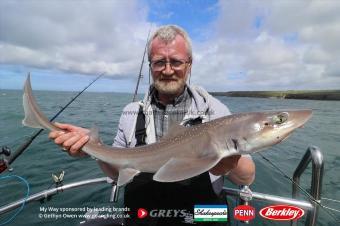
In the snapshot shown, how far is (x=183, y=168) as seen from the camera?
2756 mm


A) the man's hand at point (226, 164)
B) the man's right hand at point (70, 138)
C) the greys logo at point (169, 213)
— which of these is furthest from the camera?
the greys logo at point (169, 213)

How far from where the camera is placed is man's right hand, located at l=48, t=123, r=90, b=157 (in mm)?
3355

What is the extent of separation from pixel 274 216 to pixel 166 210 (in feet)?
4.65

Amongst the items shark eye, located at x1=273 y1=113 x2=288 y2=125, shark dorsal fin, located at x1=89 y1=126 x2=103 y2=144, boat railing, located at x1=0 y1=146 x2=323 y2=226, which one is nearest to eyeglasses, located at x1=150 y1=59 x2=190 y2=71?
shark dorsal fin, located at x1=89 y1=126 x2=103 y2=144

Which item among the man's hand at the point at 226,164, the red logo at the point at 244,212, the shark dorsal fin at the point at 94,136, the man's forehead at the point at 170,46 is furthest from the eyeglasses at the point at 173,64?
the red logo at the point at 244,212

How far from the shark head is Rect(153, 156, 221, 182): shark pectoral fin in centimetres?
29

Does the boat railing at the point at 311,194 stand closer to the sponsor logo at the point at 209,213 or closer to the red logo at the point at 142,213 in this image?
the sponsor logo at the point at 209,213

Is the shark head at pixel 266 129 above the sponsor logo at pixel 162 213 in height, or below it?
above

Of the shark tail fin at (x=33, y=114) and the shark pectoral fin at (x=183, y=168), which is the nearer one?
the shark pectoral fin at (x=183, y=168)

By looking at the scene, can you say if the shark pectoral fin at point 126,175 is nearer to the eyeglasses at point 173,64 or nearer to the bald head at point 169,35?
the eyeglasses at point 173,64

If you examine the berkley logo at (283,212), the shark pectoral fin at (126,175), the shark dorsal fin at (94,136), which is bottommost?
the berkley logo at (283,212)

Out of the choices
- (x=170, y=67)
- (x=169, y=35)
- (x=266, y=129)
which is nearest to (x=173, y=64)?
(x=170, y=67)

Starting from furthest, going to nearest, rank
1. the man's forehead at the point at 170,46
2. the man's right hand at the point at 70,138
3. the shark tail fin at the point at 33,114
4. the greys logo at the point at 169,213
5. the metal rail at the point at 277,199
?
the man's forehead at the point at 170,46 < the greys logo at the point at 169,213 < the metal rail at the point at 277,199 < the man's right hand at the point at 70,138 < the shark tail fin at the point at 33,114

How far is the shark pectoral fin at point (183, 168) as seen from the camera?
2637mm
